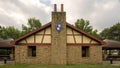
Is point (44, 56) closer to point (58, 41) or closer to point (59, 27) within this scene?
point (58, 41)

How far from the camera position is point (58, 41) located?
101 ft

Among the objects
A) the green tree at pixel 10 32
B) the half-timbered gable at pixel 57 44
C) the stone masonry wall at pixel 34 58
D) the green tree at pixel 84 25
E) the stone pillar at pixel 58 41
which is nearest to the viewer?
the stone pillar at pixel 58 41

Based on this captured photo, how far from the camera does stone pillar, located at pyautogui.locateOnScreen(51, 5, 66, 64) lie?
3052 cm

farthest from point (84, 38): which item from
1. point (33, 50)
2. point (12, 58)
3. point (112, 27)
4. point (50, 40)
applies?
point (112, 27)

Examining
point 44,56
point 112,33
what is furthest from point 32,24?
point 44,56

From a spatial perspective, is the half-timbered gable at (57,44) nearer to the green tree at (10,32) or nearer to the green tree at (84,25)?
the green tree at (84,25)

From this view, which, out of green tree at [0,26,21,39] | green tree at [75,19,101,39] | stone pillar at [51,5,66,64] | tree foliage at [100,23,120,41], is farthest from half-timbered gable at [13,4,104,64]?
tree foliage at [100,23,120,41]

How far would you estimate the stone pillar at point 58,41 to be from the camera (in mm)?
30516

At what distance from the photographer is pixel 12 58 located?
1567 inches

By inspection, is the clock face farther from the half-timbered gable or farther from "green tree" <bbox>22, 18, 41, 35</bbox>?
"green tree" <bbox>22, 18, 41, 35</bbox>

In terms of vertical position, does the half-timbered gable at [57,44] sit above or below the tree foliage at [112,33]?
below

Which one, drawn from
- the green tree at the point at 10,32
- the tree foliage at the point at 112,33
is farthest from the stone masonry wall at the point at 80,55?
the tree foliage at the point at 112,33

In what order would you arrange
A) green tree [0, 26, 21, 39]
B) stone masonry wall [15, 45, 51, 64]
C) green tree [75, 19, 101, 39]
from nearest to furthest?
stone masonry wall [15, 45, 51, 64], green tree [75, 19, 101, 39], green tree [0, 26, 21, 39]

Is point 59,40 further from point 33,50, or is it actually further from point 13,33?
point 13,33
